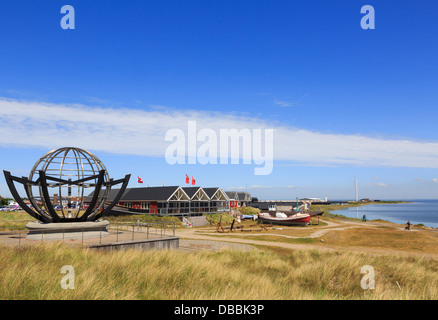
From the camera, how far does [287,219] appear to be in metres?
50.2

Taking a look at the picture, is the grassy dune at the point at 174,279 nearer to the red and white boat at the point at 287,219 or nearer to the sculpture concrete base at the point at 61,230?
the sculpture concrete base at the point at 61,230

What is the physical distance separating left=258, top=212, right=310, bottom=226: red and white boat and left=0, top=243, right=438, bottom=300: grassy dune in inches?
1379

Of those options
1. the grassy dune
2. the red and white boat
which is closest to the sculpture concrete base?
the grassy dune

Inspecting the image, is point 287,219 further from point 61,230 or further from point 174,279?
point 174,279

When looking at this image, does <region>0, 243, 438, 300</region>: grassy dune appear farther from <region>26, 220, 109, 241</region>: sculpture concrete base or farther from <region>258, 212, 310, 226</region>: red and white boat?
<region>258, 212, 310, 226</region>: red and white boat

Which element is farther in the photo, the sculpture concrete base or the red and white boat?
the red and white boat

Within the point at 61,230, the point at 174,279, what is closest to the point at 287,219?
the point at 61,230

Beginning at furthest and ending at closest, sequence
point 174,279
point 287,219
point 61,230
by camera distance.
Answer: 1. point 287,219
2. point 61,230
3. point 174,279

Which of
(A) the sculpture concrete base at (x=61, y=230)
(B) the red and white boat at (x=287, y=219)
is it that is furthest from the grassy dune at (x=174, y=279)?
(B) the red and white boat at (x=287, y=219)

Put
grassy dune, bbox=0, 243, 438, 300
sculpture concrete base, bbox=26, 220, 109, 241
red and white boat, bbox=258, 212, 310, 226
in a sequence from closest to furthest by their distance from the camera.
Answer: grassy dune, bbox=0, 243, 438, 300
sculpture concrete base, bbox=26, 220, 109, 241
red and white boat, bbox=258, 212, 310, 226

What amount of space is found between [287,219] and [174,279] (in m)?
43.1

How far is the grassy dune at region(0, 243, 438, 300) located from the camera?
731 cm
